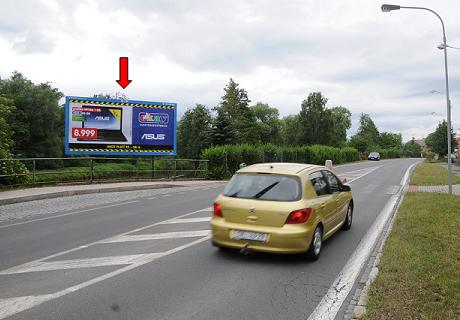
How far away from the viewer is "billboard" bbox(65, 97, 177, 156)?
73.6 feet

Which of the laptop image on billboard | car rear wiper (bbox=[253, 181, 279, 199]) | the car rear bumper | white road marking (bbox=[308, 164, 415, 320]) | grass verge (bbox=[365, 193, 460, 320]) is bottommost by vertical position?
white road marking (bbox=[308, 164, 415, 320])

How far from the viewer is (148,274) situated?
6.23 m

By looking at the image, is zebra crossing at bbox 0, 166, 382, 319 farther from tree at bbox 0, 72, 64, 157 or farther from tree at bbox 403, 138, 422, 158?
tree at bbox 403, 138, 422, 158

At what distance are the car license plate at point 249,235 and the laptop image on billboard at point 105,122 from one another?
17508 mm

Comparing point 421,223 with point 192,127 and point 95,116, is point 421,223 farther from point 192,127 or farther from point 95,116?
point 192,127

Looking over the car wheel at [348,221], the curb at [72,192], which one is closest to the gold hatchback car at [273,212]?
the car wheel at [348,221]

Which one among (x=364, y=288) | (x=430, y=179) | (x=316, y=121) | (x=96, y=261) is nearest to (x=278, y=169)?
(x=364, y=288)

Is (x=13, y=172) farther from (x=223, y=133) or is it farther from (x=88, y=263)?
(x=223, y=133)

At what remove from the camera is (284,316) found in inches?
187

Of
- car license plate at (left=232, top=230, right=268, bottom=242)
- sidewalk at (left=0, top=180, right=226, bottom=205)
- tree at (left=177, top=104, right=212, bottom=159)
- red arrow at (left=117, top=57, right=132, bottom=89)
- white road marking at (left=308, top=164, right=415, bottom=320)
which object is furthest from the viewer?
tree at (left=177, top=104, right=212, bottom=159)

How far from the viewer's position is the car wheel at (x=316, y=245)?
22.9 feet

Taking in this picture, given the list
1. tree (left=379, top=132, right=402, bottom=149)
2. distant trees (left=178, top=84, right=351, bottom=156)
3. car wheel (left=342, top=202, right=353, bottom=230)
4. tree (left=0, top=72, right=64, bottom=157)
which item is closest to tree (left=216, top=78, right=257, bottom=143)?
distant trees (left=178, top=84, right=351, bottom=156)

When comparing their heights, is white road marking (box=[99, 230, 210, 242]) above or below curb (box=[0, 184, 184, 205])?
below

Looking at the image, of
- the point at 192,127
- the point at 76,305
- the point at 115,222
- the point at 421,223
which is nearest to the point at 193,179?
the point at 115,222
